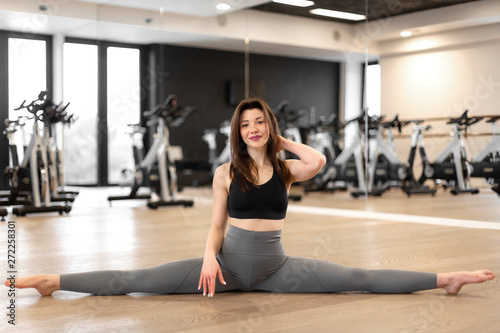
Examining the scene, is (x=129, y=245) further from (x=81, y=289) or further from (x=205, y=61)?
(x=205, y=61)

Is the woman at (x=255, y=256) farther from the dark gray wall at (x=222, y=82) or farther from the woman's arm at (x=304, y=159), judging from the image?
the dark gray wall at (x=222, y=82)

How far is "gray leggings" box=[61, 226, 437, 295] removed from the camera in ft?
8.03

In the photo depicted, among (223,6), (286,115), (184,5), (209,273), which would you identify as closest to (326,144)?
(286,115)

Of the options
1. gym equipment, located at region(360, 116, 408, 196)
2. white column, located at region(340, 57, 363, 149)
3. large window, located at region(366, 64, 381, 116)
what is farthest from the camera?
white column, located at region(340, 57, 363, 149)

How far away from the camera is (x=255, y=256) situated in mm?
2436

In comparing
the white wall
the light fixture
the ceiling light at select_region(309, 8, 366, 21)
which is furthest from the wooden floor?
the light fixture

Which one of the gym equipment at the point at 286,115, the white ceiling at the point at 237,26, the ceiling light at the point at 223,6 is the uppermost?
the ceiling light at the point at 223,6

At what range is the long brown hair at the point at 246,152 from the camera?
2.44 m

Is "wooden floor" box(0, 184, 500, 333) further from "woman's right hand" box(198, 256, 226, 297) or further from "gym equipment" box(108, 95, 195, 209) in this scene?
"gym equipment" box(108, 95, 195, 209)

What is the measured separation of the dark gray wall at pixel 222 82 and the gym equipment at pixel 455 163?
135 centimetres

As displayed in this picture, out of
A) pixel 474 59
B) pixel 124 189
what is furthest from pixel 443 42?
pixel 124 189

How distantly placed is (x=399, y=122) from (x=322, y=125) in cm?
111

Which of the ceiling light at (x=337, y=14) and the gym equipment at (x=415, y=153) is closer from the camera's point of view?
the gym equipment at (x=415, y=153)

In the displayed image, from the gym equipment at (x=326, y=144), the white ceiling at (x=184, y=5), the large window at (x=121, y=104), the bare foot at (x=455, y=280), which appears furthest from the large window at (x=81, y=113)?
the bare foot at (x=455, y=280)
